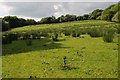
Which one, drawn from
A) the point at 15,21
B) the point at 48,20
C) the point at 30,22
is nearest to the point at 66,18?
the point at 48,20

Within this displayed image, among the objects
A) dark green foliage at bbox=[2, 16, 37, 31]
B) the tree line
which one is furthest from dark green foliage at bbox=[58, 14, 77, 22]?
dark green foliage at bbox=[2, 16, 37, 31]

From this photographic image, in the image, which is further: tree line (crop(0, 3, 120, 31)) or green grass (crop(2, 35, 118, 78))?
tree line (crop(0, 3, 120, 31))

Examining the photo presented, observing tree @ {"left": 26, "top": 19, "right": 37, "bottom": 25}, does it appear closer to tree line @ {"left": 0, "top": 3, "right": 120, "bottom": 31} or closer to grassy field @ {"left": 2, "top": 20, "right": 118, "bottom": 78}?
tree line @ {"left": 0, "top": 3, "right": 120, "bottom": 31}

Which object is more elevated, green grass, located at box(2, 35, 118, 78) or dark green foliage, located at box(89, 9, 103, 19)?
dark green foliage, located at box(89, 9, 103, 19)

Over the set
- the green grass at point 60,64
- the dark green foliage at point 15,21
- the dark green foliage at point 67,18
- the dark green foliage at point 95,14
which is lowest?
the green grass at point 60,64

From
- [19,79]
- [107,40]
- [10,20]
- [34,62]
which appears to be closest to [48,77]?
[19,79]

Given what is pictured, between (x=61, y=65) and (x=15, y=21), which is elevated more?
(x=15, y=21)

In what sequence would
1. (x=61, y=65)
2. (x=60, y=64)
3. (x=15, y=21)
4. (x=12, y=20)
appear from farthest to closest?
(x=15, y=21) → (x=12, y=20) → (x=60, y=64) → (x=61, y=65)

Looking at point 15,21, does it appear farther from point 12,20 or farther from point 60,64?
point 60,64

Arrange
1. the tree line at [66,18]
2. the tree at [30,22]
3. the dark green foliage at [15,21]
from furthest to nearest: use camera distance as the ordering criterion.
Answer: the tree at [30,22] < the dark green foliage at [15,21] < the tree line at [66,18]

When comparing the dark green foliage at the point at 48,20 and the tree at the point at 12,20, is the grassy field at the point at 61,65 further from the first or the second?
the dark green foliage at the point at 48,20

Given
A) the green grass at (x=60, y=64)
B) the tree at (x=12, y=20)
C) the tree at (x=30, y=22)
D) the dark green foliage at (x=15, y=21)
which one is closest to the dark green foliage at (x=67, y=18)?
the tree at (x=30, y=22)

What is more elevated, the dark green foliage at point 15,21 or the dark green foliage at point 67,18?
the dark green foliage at point 67,18

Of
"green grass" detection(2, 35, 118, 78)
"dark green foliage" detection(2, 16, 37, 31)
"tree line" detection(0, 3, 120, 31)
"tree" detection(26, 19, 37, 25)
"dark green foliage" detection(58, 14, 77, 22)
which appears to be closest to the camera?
"green grass" detection(2, 35, 118, 78)
